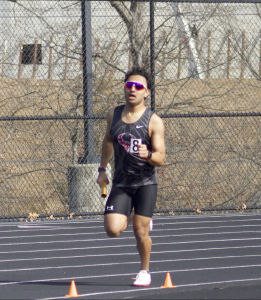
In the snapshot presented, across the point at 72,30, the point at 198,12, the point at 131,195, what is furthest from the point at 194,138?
the point at 131,195

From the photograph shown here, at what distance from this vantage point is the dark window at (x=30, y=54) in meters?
10.3

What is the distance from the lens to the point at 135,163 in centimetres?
446

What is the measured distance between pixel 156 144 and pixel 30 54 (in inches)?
258

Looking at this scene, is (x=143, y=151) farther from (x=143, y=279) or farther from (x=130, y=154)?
(x=143, y=279)

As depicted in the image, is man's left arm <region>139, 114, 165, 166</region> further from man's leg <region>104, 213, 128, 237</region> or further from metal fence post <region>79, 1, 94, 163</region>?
metal fence post <region>79, 1, 94, 163</region>

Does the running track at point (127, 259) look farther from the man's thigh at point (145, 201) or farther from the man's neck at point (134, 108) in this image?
the man's neck at point (134, 108)

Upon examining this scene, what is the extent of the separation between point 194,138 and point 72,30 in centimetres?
352

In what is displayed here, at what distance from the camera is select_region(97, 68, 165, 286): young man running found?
4402 millimetres

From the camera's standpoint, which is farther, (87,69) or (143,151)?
(87,69)

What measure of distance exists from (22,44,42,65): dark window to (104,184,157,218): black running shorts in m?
6.38

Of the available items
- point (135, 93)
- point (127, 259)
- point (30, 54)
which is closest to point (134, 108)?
point (135, 93)

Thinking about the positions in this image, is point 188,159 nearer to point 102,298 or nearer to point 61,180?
point 61,180

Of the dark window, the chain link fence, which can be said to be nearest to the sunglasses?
the chain link fence

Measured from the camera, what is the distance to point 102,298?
4328 mm
